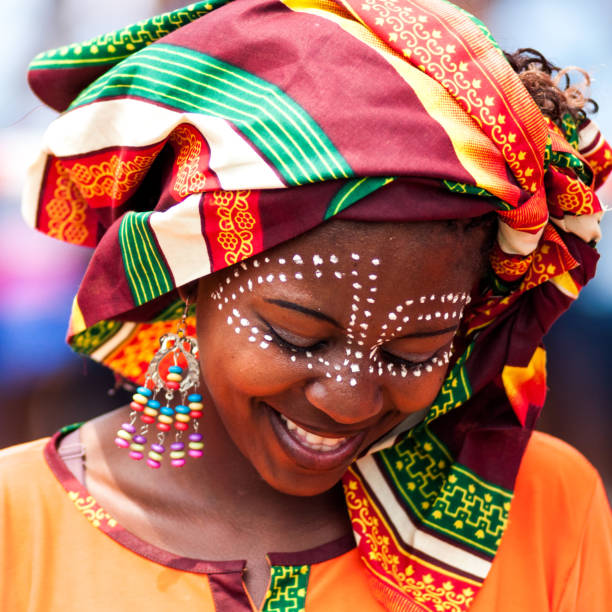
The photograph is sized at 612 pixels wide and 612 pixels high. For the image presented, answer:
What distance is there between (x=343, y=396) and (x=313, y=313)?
171 millimetres

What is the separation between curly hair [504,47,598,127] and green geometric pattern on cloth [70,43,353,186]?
54 cm

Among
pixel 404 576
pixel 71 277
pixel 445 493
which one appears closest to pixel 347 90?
pixel 445 493

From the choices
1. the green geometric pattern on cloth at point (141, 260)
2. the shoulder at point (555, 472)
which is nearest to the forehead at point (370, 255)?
the green geometric pattern on cloth at point (141, 260)

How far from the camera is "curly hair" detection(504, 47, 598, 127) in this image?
1.89m

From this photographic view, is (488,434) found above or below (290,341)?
below

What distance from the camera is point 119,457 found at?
6.70 feet

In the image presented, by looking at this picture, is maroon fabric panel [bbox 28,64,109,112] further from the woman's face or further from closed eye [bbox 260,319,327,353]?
closed eye [bbox 260,319,327,353]

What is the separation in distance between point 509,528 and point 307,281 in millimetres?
898

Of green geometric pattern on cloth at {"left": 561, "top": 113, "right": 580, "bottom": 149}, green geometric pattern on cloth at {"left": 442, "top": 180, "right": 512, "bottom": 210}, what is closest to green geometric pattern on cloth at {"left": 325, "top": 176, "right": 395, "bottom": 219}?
green geometric pattern on cloth at {"left": 442, "top": 180, "right": 512, "bottom": 210}

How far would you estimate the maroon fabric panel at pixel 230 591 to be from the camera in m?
1.88

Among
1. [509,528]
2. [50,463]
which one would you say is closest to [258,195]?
[50,463]

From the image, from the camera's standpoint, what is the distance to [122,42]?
1.94 meters

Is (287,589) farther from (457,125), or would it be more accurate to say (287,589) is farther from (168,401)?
(457,125)

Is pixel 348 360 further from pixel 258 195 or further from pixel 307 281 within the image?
pixel 258 195
